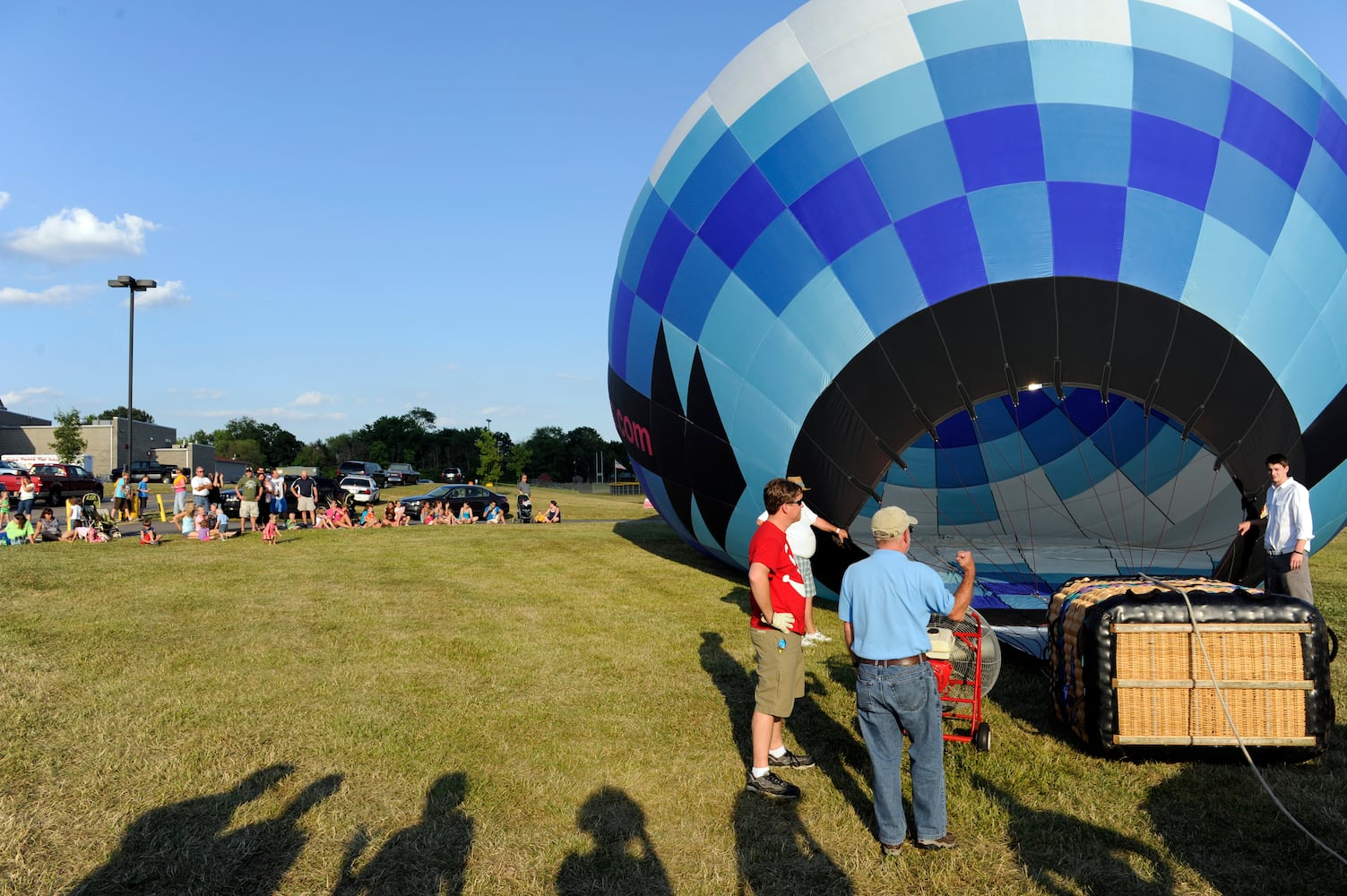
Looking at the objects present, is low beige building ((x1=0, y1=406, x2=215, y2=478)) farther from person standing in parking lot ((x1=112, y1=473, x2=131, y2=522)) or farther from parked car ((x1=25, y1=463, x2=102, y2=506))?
person standing in parking lot ((x1=112, y1=473, x2=131, y2=522))

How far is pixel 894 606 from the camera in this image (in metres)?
3.69

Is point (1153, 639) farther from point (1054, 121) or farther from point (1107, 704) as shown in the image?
point (1054, 121)

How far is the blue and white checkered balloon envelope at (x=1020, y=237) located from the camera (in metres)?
6.37

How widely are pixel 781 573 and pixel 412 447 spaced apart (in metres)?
117

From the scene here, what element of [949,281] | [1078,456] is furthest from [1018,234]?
[1078,456]

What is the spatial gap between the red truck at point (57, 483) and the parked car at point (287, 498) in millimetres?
4340

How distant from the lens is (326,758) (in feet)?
Result: 14.8

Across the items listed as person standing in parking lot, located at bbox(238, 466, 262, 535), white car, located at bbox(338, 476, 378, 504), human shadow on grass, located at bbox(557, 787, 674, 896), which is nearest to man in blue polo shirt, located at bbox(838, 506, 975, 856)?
human shadow on grass, located at bbox(557, 787, 674, 896)

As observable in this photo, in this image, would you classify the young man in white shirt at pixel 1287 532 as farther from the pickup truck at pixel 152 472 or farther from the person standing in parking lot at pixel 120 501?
the pickup truck at pixel 152 472

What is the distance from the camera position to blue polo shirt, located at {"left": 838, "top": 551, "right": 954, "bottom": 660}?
3.64 m

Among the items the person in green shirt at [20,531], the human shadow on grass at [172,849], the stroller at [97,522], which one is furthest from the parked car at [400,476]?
the human shadow on grass at [172,849]

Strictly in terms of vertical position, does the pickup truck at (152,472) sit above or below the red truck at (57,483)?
above

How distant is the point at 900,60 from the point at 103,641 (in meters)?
8.02

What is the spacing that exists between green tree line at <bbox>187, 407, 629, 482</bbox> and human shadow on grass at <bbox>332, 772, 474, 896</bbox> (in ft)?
317
